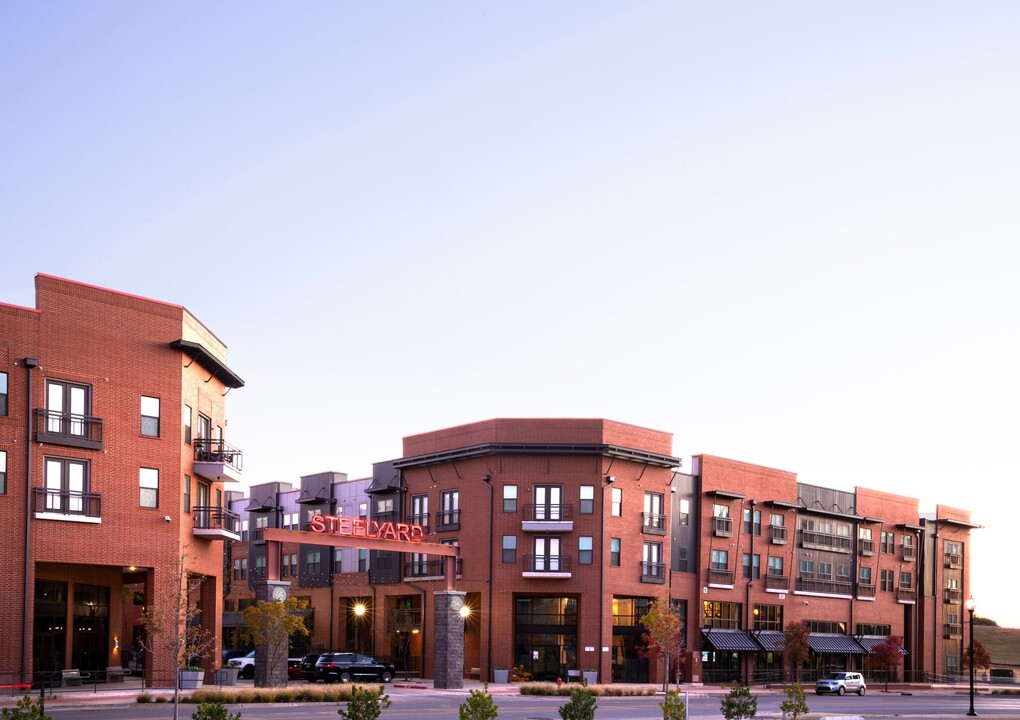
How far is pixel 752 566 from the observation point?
273ft

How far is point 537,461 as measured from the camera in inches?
2847

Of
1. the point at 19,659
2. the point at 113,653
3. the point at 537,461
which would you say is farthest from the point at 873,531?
the point at 19,659

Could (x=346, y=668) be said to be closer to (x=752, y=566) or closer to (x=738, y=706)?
(x=752, y=566)

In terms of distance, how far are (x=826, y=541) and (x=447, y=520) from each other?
31.2 meters

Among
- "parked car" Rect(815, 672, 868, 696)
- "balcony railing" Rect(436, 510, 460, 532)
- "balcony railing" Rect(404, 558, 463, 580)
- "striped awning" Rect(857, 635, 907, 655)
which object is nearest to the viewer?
"parked car" Rect(815, 672, 868, 696)

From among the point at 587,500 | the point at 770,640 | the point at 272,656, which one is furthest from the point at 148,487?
the point at 770,640

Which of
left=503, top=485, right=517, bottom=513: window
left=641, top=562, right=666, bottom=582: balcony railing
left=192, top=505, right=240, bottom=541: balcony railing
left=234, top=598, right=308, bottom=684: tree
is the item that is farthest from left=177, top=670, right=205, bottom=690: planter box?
left=641, top=562, right=666, bottom=582: balcony railing

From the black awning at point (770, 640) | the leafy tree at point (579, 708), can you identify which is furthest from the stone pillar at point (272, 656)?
the black awning at point (770, 640)

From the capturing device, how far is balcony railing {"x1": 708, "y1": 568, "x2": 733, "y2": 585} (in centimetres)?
7950

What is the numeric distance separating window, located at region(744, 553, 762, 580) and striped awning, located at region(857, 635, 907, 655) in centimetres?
1318

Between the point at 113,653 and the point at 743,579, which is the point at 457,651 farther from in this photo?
the point at 743,579

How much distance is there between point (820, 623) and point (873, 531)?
10.1 meters

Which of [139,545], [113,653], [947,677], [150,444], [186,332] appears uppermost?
[186,332]

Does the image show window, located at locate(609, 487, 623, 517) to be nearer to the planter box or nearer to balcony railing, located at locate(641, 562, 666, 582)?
balcony railing, located at locate(641, 562, 666, 582)
